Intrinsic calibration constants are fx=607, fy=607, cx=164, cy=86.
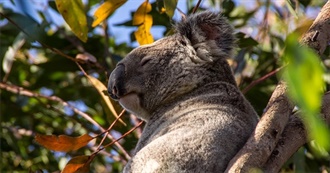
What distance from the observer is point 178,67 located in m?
2.71

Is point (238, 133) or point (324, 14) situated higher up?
point (324, 14)

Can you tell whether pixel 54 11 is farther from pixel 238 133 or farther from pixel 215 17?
pixel 238 133

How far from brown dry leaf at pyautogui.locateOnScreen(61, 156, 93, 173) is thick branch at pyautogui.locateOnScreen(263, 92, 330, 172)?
923mm

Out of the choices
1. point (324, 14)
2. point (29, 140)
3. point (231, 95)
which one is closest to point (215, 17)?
point (231, 95)

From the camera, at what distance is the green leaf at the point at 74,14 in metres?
2.95

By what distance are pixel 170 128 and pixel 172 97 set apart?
1.60 ft

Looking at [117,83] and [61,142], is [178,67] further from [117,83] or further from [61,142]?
[61,142]

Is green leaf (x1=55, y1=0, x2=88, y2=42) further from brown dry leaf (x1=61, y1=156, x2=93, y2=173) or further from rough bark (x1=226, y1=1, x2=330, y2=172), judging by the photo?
rough bark (x1=226, y1=1, x2=330, y2=172)

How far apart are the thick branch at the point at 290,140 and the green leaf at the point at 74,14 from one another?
1.40 m

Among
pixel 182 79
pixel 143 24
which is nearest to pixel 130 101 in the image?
pixel 182 79

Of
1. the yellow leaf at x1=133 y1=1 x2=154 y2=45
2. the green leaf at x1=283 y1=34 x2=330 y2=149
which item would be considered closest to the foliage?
the yellow leaf at x1=133 y1=1 x2=154 y2=45

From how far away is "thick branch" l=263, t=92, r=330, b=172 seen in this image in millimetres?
1777

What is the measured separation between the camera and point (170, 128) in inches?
87.0

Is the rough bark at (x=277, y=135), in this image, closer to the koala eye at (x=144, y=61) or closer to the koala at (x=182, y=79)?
the koala at (x=182, y=79)
